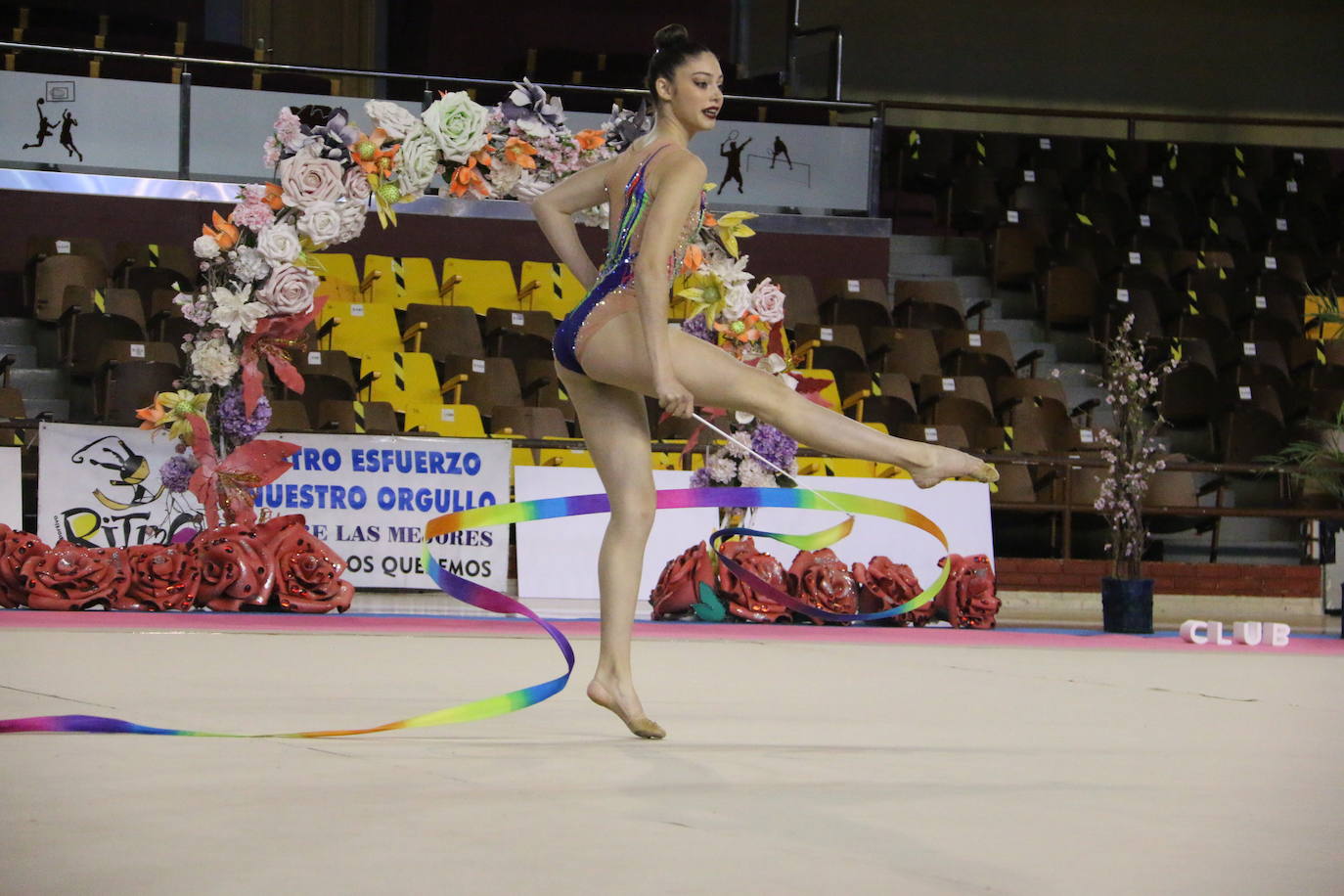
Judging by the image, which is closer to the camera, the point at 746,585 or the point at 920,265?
the point at 746,585

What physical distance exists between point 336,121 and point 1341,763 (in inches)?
195

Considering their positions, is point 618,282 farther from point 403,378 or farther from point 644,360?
point 403,378

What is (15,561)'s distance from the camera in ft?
23.7

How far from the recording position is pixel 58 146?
1165 centimetres

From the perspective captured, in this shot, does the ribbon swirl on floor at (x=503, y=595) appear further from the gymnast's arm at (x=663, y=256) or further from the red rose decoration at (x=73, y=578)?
the red rose decoration at (x=73, y=578)

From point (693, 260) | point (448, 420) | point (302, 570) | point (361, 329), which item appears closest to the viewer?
point (693, 260)

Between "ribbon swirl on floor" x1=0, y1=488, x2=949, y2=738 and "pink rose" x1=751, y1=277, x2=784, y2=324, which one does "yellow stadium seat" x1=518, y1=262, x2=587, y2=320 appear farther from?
"ribbon swirl on floor" x1=0, y1=488, x2=949, y2=738

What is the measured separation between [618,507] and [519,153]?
306cm

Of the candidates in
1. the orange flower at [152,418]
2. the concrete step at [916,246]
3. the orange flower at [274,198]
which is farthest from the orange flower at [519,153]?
the concrete step at [916,246]

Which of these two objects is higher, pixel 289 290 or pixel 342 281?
pixel 342 281

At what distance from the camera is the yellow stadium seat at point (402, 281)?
11.8m

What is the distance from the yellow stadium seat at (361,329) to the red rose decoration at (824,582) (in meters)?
4.08

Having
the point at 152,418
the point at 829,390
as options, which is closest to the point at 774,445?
the point at 152,418

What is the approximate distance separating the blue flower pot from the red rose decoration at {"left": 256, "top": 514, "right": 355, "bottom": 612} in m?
3.71
